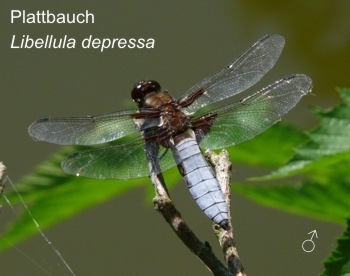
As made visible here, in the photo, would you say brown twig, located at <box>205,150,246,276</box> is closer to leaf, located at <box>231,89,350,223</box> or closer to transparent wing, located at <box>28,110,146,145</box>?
leaf, located at <box>231,89,350,223</box>

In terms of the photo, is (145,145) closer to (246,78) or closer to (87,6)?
(246,78)

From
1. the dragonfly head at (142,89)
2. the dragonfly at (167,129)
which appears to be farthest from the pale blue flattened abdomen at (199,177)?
the dragonfly head at (142,89)

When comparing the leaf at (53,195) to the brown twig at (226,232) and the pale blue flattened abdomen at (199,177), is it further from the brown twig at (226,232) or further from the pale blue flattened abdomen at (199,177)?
the brown twig at (226,232)

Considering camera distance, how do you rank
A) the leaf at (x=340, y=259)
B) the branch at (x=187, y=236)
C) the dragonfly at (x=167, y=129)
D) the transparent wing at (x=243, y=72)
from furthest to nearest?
the transparent wing at (x=243, y=72), the dragonfly at (x=167, y=129), the leaf at (x=340, y=259), the branch at (x=187, y=236)

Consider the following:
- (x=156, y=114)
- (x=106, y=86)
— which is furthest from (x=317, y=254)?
(x=156, y=114)

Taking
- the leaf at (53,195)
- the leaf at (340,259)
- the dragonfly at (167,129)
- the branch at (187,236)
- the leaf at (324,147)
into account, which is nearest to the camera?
the branch at (187,236)

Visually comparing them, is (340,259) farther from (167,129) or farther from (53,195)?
(53,195)

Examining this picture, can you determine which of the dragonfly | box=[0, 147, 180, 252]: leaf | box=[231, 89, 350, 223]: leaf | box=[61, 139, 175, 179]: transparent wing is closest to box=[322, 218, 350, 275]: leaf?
box=[231, 89, 350, 223]: leaf
